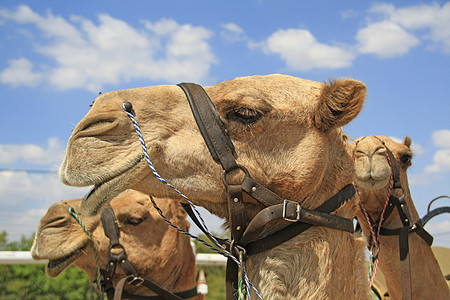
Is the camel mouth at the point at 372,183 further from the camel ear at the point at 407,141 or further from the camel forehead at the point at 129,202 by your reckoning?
the camel forehead at the point at 129,202

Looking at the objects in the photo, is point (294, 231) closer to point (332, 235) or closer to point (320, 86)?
point (332, 235)

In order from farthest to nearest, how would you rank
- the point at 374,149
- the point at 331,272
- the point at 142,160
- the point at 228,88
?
1. the point at 374,149
2. the point at 228,88
3. the point at 331,272
4. the point at 142,160

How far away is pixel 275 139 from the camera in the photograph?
2480 millimetres

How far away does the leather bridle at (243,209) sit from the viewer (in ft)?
7.72

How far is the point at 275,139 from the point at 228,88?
376 mm

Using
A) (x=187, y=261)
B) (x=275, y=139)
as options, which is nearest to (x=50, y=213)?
(x=187, y=261)

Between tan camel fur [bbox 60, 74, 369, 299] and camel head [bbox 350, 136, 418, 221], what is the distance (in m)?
1.88

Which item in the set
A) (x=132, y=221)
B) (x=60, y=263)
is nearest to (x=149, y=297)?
(x=132, y=221)

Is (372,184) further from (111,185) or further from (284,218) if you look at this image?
(111,185)

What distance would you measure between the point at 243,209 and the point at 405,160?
3.46 m

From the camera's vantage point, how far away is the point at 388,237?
4824 mm

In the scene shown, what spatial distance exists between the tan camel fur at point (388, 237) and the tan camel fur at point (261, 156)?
6.96ft

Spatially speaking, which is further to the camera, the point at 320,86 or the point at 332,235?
the point at 320,86

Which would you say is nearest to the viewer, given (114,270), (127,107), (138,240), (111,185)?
(111,185)
